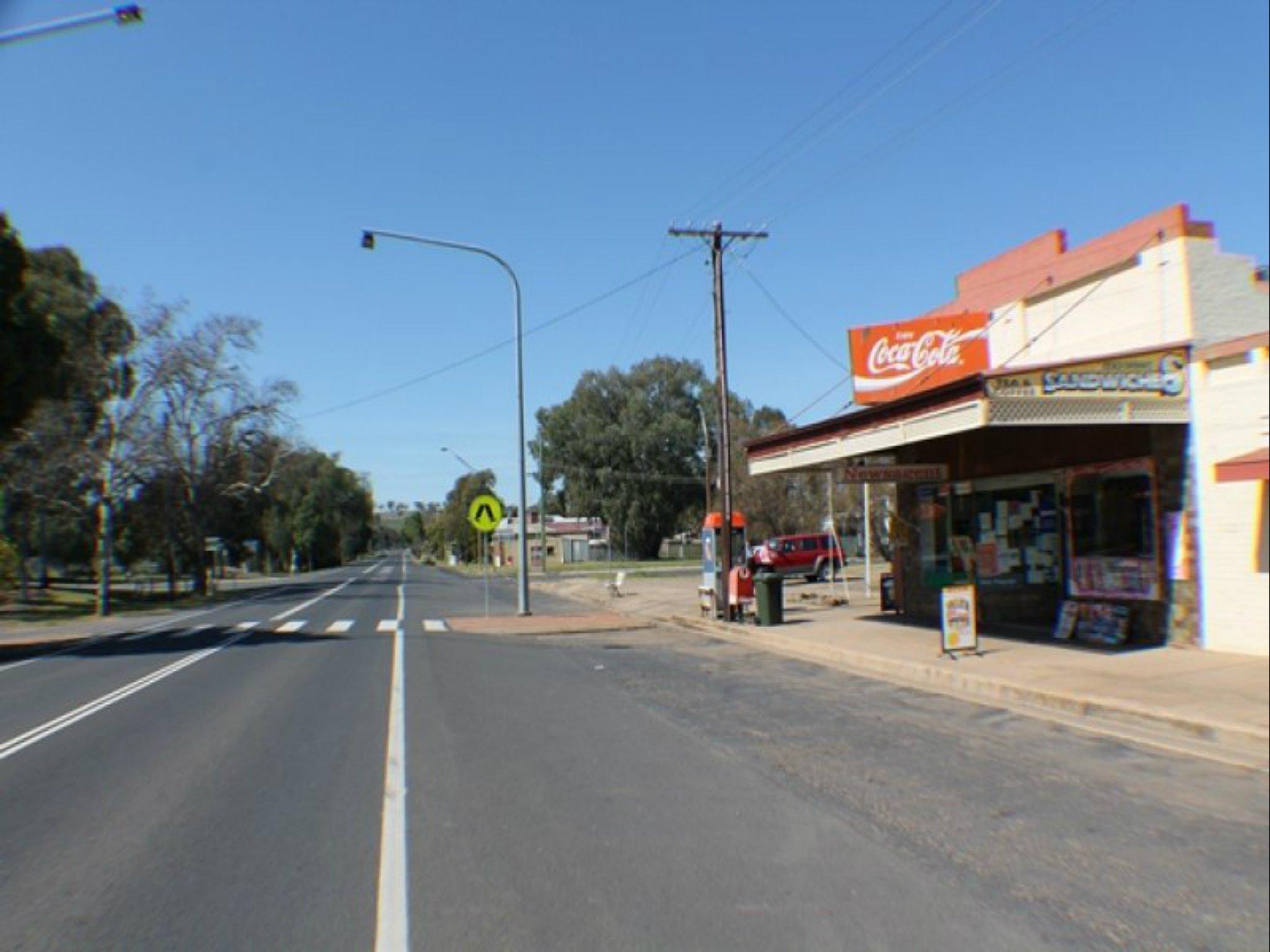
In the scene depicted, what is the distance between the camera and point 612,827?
6.47 metres

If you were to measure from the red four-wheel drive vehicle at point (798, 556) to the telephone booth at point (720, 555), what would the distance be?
52.0ft

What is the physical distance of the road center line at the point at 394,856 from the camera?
15.5 feet

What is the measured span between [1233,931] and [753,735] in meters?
5.13

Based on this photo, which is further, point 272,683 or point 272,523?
point 272,523

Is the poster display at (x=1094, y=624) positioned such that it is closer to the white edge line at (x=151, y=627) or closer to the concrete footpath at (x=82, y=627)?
the white edge line at (x=151, y=627)

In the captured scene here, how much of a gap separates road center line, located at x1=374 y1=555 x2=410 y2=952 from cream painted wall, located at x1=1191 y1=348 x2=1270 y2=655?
9.67 meters

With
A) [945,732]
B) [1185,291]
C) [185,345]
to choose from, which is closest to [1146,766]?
[945,732]

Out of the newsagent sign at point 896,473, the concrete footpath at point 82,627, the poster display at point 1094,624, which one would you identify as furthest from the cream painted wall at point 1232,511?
the concrete footpath at point 82,627

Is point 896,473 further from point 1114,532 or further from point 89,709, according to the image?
point 89,709

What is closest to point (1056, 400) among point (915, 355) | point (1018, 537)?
point (1018, 537)

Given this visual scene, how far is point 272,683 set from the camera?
13992 mm

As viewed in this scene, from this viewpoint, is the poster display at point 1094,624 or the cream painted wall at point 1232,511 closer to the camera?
the cream painted wall at point 1232,511

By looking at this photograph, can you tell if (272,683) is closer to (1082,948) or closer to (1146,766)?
(1146,766)

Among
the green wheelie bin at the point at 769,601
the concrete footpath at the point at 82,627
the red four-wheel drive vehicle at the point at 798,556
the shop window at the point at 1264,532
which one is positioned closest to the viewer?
the shop window at the point at 1264,532
